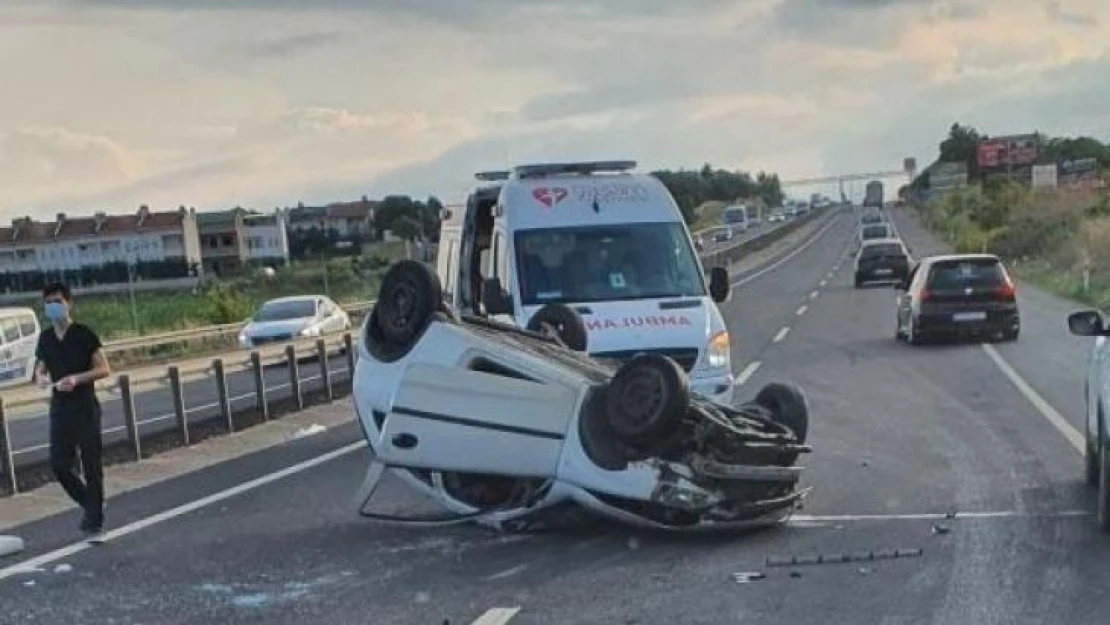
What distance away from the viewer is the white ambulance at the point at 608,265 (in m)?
13.6

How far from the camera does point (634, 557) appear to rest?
8.73 metres

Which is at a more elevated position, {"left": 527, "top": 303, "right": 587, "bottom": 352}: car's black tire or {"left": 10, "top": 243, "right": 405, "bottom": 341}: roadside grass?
{"left": 527, "top": 303, "right": 587, "bottom": 352}: car's black tire

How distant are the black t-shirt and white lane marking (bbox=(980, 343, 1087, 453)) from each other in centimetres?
757

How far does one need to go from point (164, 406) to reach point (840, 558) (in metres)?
15.5

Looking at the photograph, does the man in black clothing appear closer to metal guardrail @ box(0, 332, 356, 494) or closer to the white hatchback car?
metal guardrail @ box(0, 332, 356, 494)

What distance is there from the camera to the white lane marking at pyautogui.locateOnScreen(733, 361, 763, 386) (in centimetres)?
2035

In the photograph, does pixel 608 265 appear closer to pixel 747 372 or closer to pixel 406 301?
pixel 406 301

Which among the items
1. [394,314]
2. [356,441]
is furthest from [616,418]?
[356,441]

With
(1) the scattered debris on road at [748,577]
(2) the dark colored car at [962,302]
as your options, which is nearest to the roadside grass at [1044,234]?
(2) the dark colored car at [962,302]

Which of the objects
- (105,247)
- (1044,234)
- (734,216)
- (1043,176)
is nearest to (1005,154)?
(734,216)

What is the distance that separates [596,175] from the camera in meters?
15.6

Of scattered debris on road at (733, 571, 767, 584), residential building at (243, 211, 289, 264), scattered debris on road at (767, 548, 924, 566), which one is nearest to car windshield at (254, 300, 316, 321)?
scattered debris on road at (767, 548, 924, 566)

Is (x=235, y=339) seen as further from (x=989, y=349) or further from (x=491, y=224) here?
(x=491, y=224)

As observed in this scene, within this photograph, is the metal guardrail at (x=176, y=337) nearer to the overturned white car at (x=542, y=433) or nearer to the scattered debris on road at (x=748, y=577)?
the overturned white car at (x=542, y=433)
